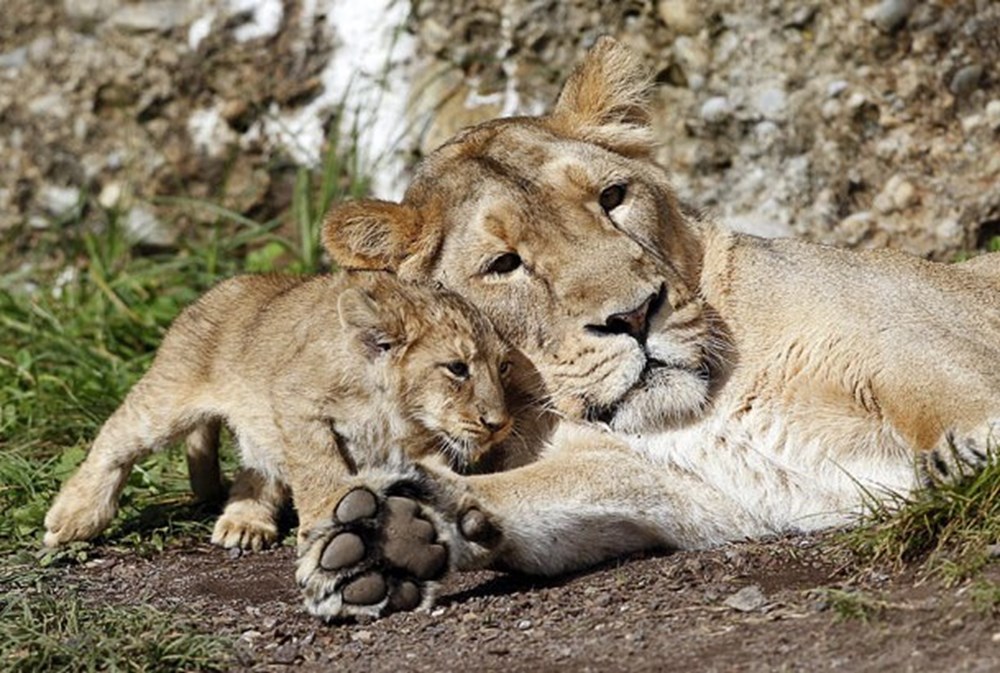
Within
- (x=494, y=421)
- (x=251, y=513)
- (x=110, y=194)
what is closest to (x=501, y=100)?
(x=110, y=194)

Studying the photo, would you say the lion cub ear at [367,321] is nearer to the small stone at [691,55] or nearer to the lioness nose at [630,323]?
the lioness nose at [630,323]

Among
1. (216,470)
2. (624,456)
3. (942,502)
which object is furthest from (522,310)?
(216,470)

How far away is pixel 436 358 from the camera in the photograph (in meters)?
4.94

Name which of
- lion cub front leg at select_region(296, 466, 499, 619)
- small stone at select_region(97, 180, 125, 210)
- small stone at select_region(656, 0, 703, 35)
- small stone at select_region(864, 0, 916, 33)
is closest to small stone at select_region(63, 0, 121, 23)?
small stone at select_region(97, 180, 125, 210)

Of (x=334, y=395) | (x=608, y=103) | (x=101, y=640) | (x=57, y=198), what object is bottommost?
(x=57, y=198)

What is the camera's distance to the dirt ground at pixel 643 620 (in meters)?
3.82

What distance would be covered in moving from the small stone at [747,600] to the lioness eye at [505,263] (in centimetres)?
114

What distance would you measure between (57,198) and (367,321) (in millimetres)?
3947

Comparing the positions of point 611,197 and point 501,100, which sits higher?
point 611,197

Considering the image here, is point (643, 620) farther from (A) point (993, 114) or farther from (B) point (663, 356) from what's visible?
(A) point (993, 114)

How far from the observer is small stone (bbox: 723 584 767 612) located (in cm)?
423

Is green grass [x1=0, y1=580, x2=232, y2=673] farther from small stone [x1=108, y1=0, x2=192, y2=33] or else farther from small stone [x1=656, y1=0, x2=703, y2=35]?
small stone [x1=108, y1=0, x2=192, y2=33]

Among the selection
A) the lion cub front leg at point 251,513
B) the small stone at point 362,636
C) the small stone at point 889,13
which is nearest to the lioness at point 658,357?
the small stone at point 362,636

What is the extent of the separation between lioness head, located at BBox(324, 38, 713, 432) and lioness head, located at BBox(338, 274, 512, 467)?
0.10 m
